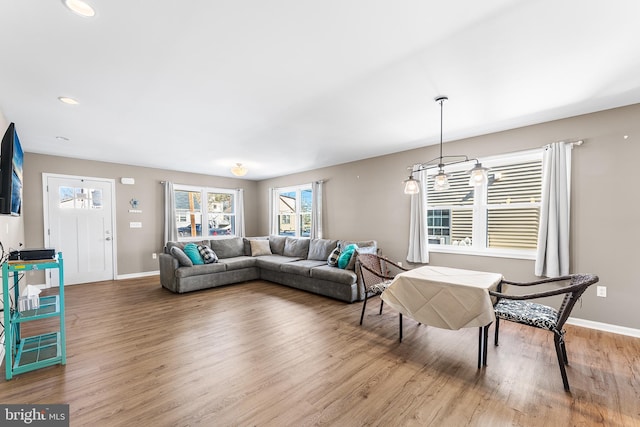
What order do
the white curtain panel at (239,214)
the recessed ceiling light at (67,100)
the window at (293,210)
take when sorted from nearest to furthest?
the recessed ceiling light at (67,100), the window at (293,210), the white curtain panel at (239,214)

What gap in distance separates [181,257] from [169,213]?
212 centimetres

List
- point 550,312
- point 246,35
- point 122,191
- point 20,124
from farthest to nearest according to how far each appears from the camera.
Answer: point 122,191, point 20,124, point 550,312, point 246,35

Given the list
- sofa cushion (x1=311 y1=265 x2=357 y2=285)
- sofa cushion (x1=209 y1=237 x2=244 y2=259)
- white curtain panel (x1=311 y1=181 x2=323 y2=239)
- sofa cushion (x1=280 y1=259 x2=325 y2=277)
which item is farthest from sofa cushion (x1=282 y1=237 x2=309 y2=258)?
sofa cushion (x1=311 y1=265 x2=357 y2=285)

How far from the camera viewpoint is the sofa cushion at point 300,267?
4.72 meters

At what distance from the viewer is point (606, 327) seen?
3047 mm

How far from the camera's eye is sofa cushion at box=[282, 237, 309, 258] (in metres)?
5.91

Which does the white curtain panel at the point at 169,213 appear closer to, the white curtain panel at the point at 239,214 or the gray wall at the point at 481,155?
the gray wall at the point at 481,155

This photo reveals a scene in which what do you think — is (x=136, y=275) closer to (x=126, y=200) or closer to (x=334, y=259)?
(x=126, y=200)

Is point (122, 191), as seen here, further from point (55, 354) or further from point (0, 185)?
point (55, 354)

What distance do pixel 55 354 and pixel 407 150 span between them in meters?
5.29

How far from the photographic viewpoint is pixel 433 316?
2.46 metres

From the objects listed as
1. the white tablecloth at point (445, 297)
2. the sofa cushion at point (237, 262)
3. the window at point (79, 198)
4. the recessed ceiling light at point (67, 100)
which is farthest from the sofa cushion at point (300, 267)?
the window at point (79, 198)

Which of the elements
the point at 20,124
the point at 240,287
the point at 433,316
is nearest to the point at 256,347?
the point at 433,316
